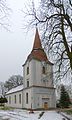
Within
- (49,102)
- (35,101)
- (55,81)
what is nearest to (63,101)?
(49,102)

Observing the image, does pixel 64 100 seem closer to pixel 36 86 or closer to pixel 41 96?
pixel 41 96

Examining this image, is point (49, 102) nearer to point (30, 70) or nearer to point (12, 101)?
point (30, 70)

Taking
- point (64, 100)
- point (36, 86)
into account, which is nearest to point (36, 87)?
point (36, 86)

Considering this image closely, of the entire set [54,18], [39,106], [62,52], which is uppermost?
[54,18]

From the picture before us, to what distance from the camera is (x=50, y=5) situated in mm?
22312

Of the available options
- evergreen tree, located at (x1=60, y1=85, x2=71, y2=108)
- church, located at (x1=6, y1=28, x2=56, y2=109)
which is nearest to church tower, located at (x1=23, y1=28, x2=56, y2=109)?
church, located at (x1=6, y1=28, x2=56, y2=109)

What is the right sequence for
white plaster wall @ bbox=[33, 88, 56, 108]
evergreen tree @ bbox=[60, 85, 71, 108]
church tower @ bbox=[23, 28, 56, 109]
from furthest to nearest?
evergreen tree @ bbox=[60, 85, 71, 108] < church tower @ bbox=[23, 28, 56, 109] < white plaster wall @ bbox=[33, 88, 56, 108]

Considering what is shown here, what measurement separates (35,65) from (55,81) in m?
38.6

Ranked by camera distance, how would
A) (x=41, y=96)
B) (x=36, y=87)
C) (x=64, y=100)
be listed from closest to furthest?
(x=36, y=87) → (x=41, y=96) → (x=64, y=100)

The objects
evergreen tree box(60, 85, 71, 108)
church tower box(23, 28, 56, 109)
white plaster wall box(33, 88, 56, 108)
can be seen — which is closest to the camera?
white plaster wall box(33, 88, 56, 108)

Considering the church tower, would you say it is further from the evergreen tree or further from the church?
the evergreen tree

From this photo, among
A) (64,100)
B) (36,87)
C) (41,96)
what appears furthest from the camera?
(64,100)

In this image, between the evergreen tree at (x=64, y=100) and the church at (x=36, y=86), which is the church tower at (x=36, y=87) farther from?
the evergreen tree at (x=64, y=100)

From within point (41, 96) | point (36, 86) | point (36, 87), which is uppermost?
point (36, 86)
